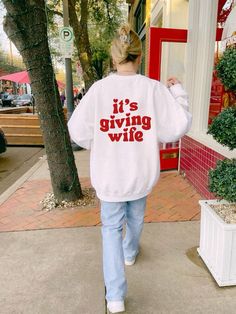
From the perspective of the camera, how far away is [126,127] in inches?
74.4

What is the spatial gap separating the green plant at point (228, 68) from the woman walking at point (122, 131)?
1.40ft

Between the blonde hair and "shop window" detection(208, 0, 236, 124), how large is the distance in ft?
Result: 6.05

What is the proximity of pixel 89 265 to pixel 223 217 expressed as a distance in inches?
46.9

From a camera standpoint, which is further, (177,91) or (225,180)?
(225,180)

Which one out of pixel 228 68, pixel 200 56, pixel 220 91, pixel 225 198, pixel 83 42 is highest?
pixel 83 42

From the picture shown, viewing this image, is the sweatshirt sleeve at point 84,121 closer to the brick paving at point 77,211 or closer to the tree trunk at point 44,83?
the brick paving at point 77,211

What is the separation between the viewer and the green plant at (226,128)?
2.23 meters

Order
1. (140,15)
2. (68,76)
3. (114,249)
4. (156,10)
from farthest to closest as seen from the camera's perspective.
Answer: (140,15)
(68,76)
(156,10)
(114,249)

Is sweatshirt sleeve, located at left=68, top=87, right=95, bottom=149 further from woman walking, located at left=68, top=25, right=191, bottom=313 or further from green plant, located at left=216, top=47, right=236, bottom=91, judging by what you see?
green plant, located at left=216, top=47, right=236, bottom=91

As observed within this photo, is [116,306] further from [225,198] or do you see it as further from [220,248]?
[225,198]

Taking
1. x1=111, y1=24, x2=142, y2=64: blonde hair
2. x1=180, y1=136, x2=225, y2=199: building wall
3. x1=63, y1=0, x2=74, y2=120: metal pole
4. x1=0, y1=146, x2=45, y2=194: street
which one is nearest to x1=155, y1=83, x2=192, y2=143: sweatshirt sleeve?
x1=111, y1=24, x2=142, y2=64: blonde hair

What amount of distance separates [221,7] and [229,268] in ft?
10.3

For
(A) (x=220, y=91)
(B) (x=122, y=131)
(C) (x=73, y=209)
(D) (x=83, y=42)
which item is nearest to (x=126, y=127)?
(B) (x=122, y=131)

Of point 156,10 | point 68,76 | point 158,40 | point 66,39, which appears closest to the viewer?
point 158,40
